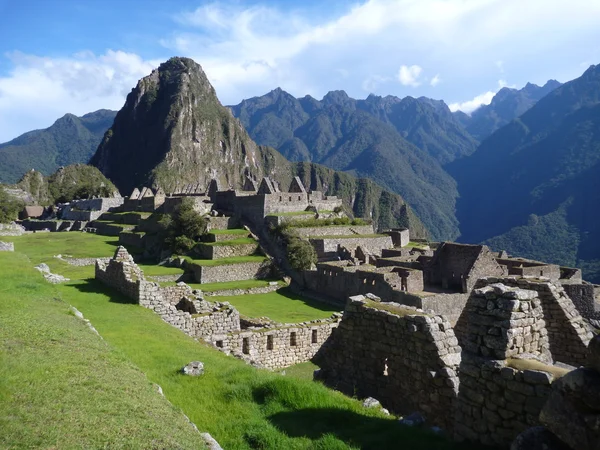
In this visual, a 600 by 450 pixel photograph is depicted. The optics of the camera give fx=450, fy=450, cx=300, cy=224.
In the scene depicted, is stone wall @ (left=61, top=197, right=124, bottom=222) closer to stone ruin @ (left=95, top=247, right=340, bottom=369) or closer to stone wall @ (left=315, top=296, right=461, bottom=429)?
stone ruin @ (left=95, top=247, right=340, bottom=369)

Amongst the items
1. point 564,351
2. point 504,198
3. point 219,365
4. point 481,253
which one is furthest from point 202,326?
point 504,198

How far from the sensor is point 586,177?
13275cm

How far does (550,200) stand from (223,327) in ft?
473

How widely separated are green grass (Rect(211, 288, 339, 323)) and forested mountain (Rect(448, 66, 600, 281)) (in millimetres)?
62498

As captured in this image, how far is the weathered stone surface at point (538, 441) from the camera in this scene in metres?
3.82

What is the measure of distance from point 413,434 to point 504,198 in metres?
181

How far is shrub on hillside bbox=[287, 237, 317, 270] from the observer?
33.9 m

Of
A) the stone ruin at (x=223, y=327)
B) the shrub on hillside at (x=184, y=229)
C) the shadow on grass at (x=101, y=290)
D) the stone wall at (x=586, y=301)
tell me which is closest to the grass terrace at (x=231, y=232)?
the shrub on hillside at (x=184, y=229)

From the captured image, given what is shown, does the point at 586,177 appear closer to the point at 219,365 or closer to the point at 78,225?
the point at 78,225

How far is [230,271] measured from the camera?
3375 cm

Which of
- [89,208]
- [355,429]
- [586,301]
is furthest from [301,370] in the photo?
[89,208]

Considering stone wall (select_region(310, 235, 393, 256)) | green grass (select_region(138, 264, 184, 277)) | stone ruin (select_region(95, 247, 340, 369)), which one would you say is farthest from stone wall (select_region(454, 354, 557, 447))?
stone wall (select_region(310, 235, 393, 256))

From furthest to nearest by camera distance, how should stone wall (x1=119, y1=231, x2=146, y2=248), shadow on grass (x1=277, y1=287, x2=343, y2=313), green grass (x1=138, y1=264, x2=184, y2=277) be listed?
stone wall (x1=119, y1=231, x2=146, y2=248) < green grass (x1=138, y1=264, x2=184, y2=277) < shadow on grass (x1=277, y1=287, x2=343, y2=313)

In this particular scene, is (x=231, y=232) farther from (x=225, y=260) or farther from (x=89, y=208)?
(x=89, y=208)
